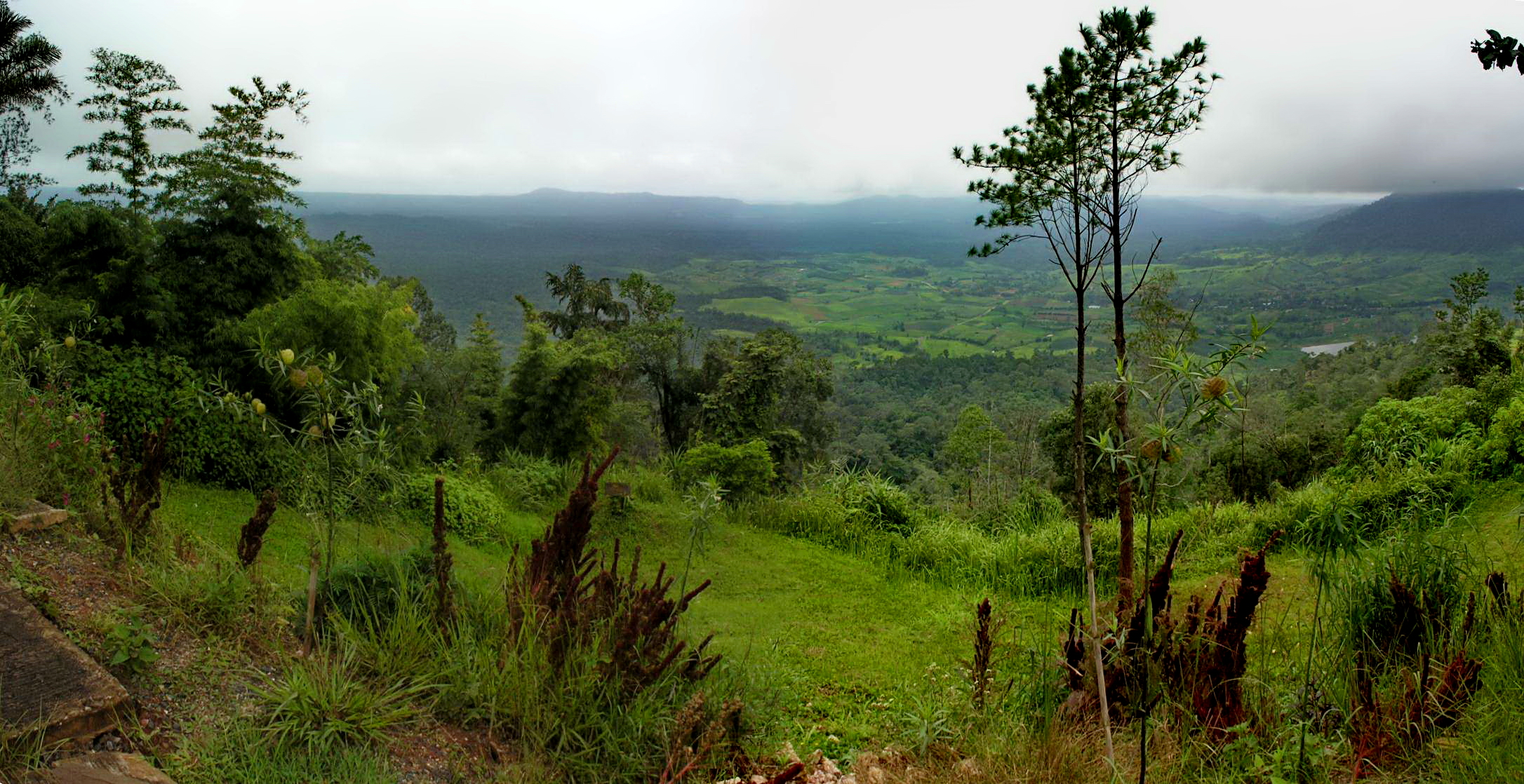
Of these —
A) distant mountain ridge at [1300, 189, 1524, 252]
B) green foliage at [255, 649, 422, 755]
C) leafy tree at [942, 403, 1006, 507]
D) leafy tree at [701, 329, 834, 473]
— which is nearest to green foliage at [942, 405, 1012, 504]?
leafy tree at [942, 403, 1006, 507]

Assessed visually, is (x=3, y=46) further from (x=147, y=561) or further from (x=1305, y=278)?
(x=1305, y=278)

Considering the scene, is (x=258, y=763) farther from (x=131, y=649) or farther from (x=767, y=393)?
(x=767, y=393)

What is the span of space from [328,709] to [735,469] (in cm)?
684

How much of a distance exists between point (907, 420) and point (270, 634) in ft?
105

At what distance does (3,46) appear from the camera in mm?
10867

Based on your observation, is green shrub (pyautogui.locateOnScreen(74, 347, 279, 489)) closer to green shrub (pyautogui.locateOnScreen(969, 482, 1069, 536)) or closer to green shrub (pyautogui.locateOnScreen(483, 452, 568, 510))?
green shrub (pyautogui.locateOnScreen(483, 452, 568, 510))

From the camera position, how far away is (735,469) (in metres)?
9.03

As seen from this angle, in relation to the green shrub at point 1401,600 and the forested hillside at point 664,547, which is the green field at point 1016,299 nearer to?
the forested hillside at point 664,547

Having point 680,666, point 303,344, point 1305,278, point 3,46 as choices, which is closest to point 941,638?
point 680,666

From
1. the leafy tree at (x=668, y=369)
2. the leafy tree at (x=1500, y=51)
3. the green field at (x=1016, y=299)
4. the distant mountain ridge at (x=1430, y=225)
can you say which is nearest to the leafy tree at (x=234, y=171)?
the leafy tree at (x=1500, y=51)

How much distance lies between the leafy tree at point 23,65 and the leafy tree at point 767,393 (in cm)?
1081

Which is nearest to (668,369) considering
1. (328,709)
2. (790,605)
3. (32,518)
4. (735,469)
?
(735,469)

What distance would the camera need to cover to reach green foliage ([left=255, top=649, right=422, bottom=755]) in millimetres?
2189

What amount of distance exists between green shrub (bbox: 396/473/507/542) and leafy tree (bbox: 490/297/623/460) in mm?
4337
